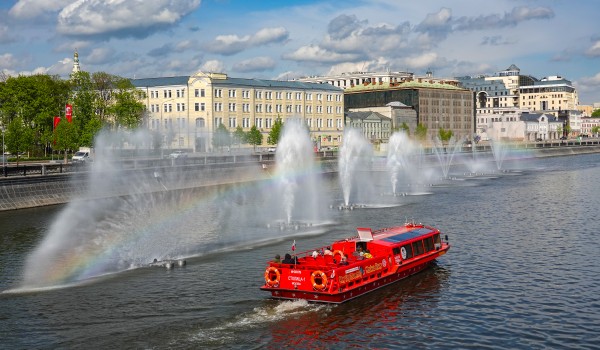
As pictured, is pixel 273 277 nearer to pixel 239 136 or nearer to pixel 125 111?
pixel 125 111

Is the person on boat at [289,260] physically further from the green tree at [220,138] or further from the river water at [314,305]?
the green tree at [220,138]

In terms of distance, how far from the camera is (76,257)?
47844mm

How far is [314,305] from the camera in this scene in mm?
35031

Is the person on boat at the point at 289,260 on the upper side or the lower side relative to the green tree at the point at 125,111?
lower

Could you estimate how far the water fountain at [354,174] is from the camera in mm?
87206

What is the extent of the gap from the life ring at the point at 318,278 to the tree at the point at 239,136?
124668 mm

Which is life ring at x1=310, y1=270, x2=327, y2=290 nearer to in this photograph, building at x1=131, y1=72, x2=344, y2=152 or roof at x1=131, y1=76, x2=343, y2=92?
building at x1=131, y1=72, x2=344, y2=152

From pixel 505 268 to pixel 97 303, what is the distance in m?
24.0

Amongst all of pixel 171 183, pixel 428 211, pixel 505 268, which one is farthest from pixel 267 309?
pixel 171 183

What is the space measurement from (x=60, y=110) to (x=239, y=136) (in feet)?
125

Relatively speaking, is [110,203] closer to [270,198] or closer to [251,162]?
[270,198]

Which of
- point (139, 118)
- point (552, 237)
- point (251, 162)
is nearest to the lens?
point (552, 237)

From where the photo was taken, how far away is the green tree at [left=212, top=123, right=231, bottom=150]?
157 meters

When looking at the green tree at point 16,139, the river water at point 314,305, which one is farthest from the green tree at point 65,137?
the river water at point 314,305
